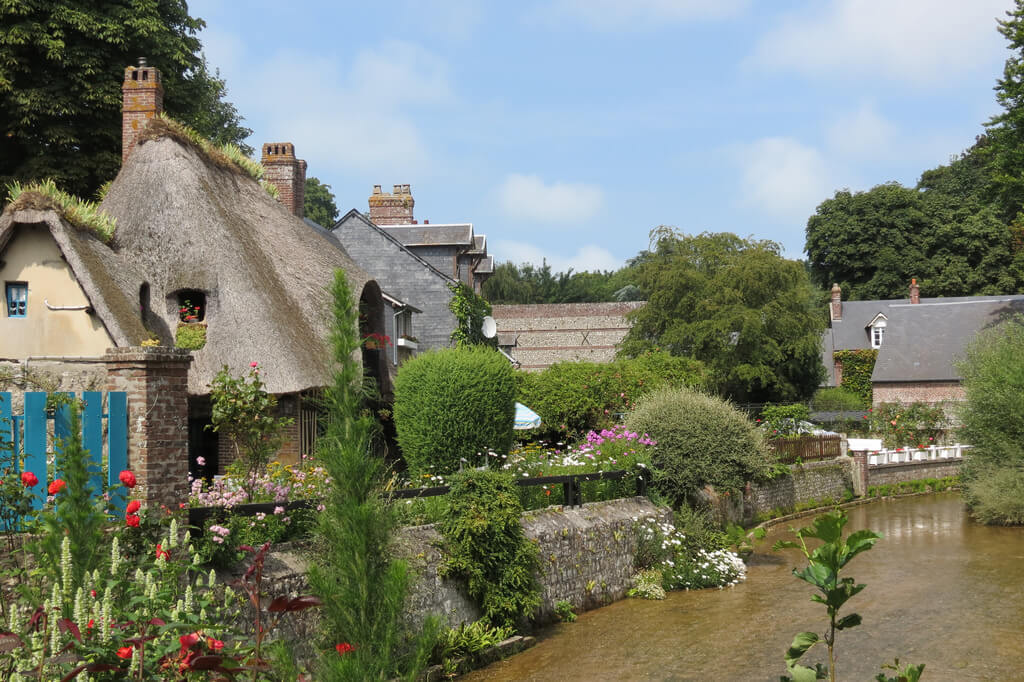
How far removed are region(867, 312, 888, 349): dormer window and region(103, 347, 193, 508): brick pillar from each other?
4783 centimetres

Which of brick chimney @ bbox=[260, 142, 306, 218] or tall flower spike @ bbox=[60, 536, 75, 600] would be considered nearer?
tall flower spike @ bbox=[60, 536, 75, 600]

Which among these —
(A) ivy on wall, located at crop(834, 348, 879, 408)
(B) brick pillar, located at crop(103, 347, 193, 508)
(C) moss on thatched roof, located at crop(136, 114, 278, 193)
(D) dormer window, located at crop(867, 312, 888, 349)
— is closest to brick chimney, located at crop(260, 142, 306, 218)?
(C) moss on thatched roof, located at crop(136, 114, 278, 193)

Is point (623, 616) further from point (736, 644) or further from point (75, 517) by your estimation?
point (75, 517)

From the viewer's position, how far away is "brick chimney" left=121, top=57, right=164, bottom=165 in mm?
19297

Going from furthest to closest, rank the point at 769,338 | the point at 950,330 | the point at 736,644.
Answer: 1. the point at 950,330
2. the point at 769,338
3. the point at 736,644

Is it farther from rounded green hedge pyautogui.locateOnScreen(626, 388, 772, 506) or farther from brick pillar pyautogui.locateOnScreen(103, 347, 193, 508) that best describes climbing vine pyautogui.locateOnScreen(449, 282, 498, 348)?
brick pillar pyautogui.locateOnScreen(103, 347, 193, 508)

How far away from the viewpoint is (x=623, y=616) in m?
12.5

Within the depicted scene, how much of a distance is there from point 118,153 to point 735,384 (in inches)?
1076

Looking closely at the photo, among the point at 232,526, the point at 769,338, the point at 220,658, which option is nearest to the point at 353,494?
the point at 220,658

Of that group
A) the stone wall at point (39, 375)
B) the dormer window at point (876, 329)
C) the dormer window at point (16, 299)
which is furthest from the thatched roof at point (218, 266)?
the dormer window at point (876, 329)

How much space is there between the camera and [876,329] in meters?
50.0

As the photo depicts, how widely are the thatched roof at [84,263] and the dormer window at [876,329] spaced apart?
4299 cm

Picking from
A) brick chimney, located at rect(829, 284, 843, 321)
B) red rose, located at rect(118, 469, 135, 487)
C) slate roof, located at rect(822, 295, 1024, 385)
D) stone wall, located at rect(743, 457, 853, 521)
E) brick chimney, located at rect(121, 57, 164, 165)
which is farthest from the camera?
brick chimney, located at rect(829, 284, 843, 321)

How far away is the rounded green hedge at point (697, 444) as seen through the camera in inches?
643
